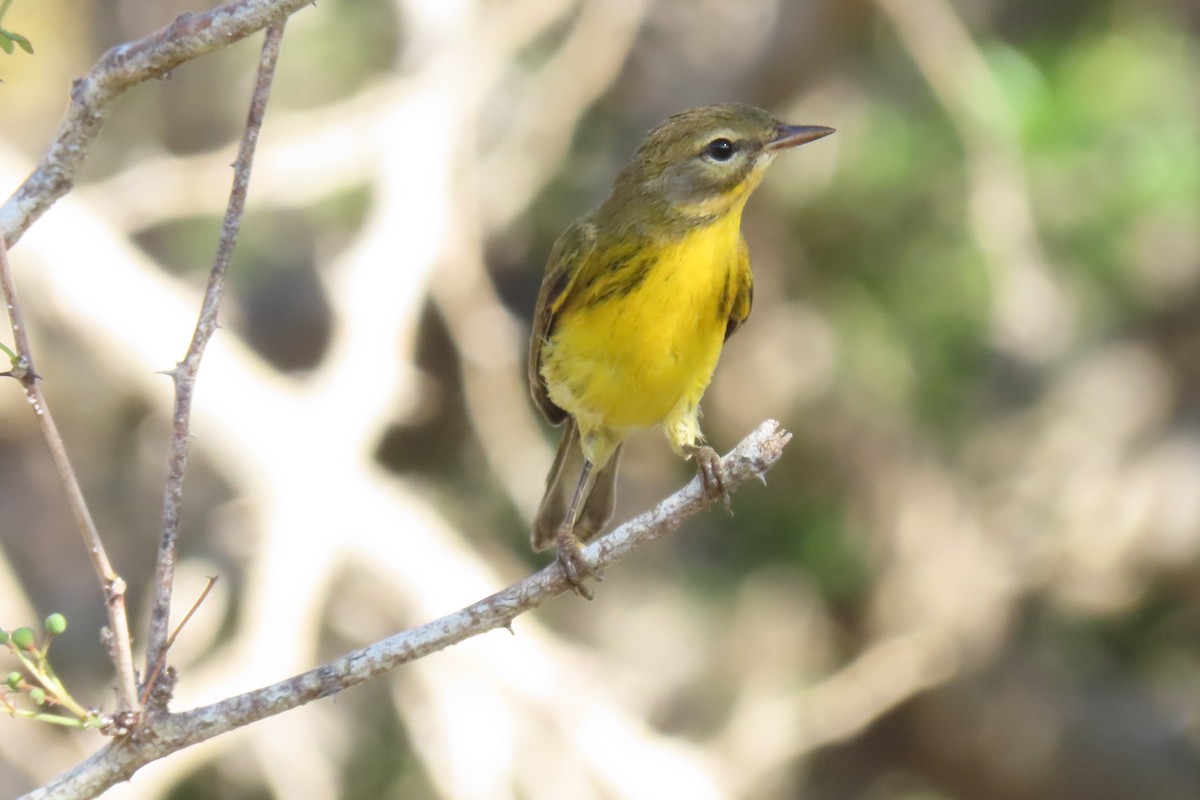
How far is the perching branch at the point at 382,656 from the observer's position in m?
2.24

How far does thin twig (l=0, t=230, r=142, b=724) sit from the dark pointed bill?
237cm

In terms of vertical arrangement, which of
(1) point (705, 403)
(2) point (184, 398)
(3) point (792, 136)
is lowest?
(2) point (184, 398)

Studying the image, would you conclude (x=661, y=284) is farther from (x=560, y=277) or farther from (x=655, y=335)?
(x=560, y=277)

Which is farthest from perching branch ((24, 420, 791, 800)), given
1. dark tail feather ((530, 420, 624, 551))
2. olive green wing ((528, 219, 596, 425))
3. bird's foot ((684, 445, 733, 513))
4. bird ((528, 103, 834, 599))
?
dark tail feather ((530, 420, 624, 551))

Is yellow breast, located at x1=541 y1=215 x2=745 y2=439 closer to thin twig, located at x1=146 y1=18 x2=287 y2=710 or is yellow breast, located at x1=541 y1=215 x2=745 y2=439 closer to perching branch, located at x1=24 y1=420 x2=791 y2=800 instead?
perching branch, located at x1=24 y1=420 x2=791 y2=800

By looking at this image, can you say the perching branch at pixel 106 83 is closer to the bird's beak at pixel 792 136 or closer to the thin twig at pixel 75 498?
the thin twig at pixel 75 498

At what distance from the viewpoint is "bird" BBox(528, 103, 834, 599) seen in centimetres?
398

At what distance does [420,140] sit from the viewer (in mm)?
6391

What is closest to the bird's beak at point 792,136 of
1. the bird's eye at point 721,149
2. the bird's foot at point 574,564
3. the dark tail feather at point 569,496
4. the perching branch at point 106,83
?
the bird's eye at point 721,149

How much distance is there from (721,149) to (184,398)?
2282 mm

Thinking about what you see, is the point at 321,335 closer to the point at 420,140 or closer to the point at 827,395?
the point at 420,140

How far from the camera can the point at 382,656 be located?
2449 millimetres

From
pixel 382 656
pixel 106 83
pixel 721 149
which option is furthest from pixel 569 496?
pixel 106 83

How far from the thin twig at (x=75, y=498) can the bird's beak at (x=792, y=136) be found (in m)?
2.38
